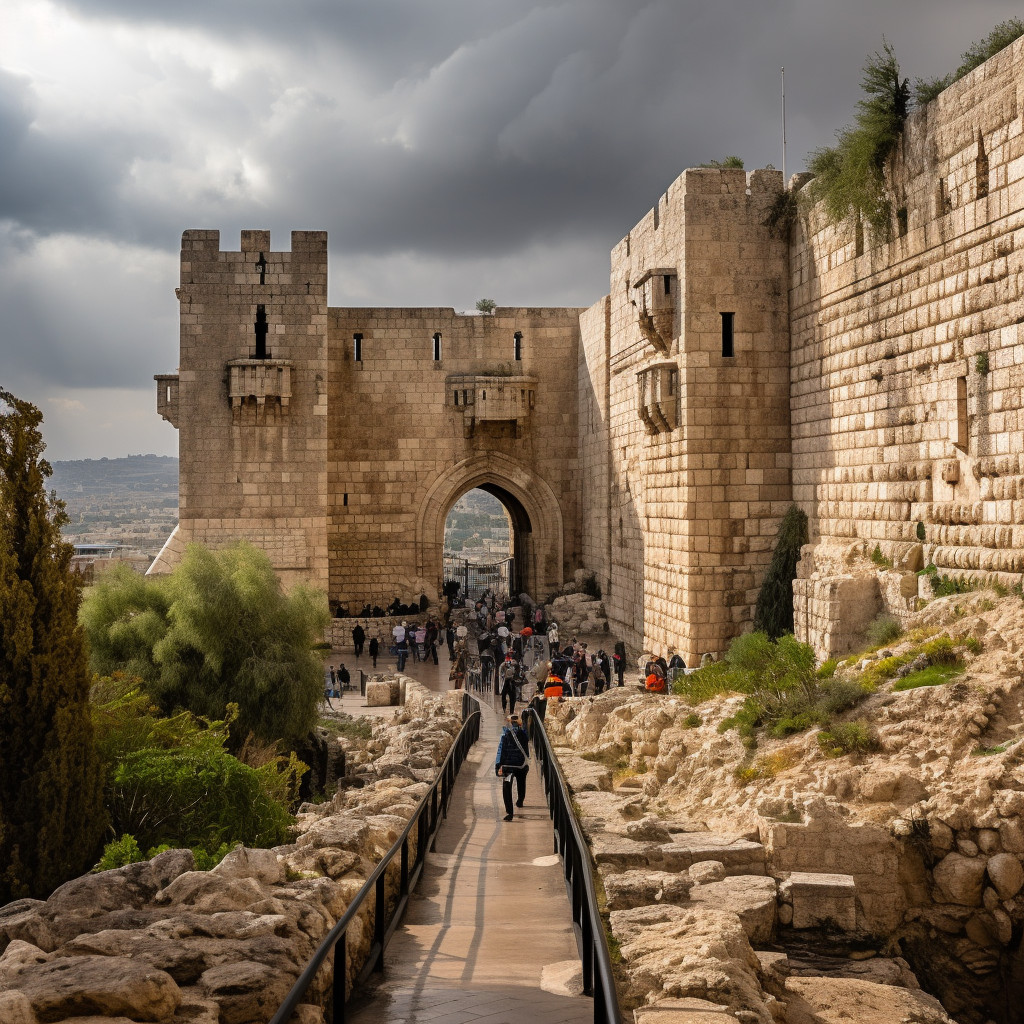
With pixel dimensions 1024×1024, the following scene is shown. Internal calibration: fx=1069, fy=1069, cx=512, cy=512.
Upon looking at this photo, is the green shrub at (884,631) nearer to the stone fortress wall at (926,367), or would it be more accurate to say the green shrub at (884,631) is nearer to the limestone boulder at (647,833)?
the stone fortress wall at (926,367)

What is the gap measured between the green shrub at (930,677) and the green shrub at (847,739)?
53 cm

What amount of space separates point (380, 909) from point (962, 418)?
22.6ft

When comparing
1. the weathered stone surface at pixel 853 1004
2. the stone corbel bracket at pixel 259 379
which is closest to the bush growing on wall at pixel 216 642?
the stone corbel bracket at pixel 259 379

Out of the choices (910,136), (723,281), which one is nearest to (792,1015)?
(910,136)

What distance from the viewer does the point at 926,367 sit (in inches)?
376

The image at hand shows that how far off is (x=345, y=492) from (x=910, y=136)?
13.8m

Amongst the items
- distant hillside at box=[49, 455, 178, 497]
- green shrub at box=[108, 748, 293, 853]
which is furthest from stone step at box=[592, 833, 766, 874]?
distant hillside at box=[49, 455, 178, 497]

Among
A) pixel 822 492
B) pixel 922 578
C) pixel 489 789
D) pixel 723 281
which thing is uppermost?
pixel 723 281

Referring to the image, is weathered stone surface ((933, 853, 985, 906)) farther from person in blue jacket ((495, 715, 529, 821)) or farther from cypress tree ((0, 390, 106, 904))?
cypress tree ((0, 390, 106, 904))

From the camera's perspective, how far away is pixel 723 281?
41.8 feet

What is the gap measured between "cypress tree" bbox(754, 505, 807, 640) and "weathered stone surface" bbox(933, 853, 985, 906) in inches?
244

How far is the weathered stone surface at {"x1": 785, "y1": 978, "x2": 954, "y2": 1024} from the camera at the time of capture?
161 inches

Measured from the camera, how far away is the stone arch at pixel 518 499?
21609 mm

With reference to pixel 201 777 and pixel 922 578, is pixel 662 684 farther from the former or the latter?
pixel 201 777
